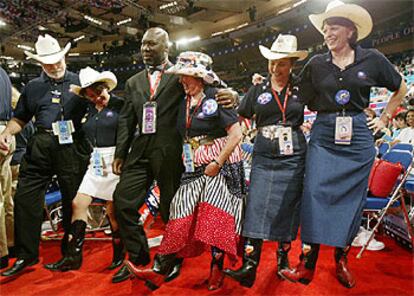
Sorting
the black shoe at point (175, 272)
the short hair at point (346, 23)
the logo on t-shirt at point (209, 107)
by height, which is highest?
the short hair at point (346, 23)

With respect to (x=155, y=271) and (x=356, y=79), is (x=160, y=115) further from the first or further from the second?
(x=356, y=79)

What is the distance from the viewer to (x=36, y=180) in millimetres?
3074

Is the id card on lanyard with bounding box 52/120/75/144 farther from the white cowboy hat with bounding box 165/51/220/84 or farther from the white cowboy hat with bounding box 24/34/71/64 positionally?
the white cowboy hat with bounding box 165/51/220/84

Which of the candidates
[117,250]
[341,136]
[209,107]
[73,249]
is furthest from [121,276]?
[341,136]

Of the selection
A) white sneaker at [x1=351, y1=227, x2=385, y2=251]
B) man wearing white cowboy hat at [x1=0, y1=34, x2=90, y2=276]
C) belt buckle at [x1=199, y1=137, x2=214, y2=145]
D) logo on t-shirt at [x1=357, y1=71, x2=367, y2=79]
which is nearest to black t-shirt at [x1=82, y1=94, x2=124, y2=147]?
man wearing white cowboy hat at [x1=0, y1=34, x2=90, y2=276]

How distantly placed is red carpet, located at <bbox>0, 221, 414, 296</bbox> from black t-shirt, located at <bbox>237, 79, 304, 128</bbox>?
119 centimetres

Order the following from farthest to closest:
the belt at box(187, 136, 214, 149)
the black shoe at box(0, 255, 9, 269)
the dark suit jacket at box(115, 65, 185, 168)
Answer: the black shoe at box(0, 255, 9, 269)
the dark suit jacket at box(115, 65, 185, 168)
the belt at box(187, 136, 214, 149)

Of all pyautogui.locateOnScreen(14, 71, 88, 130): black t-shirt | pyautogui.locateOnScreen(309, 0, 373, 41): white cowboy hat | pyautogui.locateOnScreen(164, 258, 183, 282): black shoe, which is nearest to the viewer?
pyautogui.locateOnScreen(309, 0, 373, 41): white cowboy hat

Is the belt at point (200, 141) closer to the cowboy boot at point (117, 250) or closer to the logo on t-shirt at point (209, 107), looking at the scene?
the logo on t-shirt at point (209, 107)

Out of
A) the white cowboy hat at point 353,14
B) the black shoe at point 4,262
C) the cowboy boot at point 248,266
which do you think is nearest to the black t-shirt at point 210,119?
the cowboy boot at point 248,266

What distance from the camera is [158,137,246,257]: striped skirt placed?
2.33 meters

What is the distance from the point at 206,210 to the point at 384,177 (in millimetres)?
1640

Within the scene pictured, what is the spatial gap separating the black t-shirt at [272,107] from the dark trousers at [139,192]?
697 millimetres

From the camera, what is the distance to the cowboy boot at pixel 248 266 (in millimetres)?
2352
